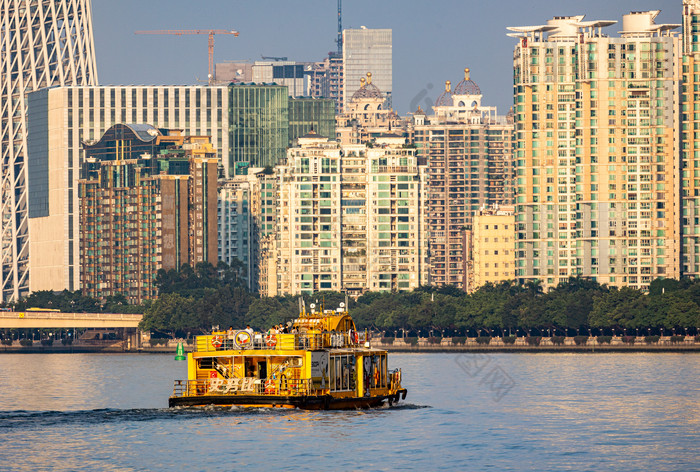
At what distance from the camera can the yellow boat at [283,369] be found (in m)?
116

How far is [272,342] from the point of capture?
117750 mm

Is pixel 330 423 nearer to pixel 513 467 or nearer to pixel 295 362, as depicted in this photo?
pixel 295 362

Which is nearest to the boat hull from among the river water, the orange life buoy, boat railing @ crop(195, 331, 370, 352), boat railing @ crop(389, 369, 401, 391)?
the river water

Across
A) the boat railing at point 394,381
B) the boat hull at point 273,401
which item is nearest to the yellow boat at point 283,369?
the boat hull at point 273,401

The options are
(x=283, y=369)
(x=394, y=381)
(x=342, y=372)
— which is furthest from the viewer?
(x=394, y=381)

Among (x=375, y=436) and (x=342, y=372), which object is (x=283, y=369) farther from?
(x=375, y=436)

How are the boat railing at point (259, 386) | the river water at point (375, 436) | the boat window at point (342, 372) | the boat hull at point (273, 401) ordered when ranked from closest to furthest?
A: 1. the river water at point (375, 436)
2. the boat hull at point (273, 401)
3. the boat railing at point (259, 386)
4. the boat window at point (342, 372)

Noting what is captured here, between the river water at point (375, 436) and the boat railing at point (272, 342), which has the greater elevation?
the boat railing at point (272, 342)

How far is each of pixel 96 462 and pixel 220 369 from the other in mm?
20561

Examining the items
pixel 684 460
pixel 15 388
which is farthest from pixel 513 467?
pixel 15 388

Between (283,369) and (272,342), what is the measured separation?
2112 mm

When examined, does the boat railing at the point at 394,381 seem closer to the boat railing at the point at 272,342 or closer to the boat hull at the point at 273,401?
the boat railing at the point at 272,342

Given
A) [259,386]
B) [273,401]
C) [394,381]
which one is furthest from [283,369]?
[394,381]

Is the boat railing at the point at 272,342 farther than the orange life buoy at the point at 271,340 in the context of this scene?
Yes
